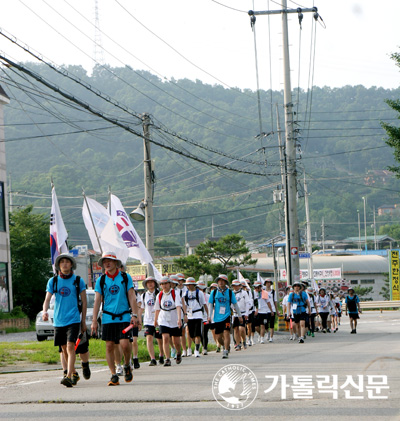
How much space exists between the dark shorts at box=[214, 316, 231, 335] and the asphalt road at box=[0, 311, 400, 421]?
253 centimetres

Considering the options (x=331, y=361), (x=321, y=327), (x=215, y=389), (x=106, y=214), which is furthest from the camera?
(x=321, y=327)

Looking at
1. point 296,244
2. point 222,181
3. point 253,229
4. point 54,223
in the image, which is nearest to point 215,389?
point 54,223

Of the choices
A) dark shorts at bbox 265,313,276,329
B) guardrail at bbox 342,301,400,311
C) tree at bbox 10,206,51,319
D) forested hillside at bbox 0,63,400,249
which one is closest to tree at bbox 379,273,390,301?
forested hillside at bbox 0,63,400,249

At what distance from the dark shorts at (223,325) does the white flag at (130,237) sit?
4.21 m

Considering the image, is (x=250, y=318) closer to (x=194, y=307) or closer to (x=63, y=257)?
(x=194, y=307)

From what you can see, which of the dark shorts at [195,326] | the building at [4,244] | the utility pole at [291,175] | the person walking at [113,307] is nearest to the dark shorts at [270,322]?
the utility pole at [291,175]

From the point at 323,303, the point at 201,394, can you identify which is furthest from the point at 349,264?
the point at 201,394

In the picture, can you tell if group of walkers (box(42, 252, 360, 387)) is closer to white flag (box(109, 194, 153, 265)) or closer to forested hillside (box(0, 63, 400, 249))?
white flag (box(109, 194, 153, 265))

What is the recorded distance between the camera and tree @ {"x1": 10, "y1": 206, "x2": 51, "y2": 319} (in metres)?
45.5

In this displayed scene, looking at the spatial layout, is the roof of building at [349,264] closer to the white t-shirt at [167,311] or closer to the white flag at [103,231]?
the white flag at [103,231]

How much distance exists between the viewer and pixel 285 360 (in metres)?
14.9

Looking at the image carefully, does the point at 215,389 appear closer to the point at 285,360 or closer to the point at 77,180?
the point at 285,360

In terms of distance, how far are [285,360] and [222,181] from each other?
9436cm

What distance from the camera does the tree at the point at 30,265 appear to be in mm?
45469
